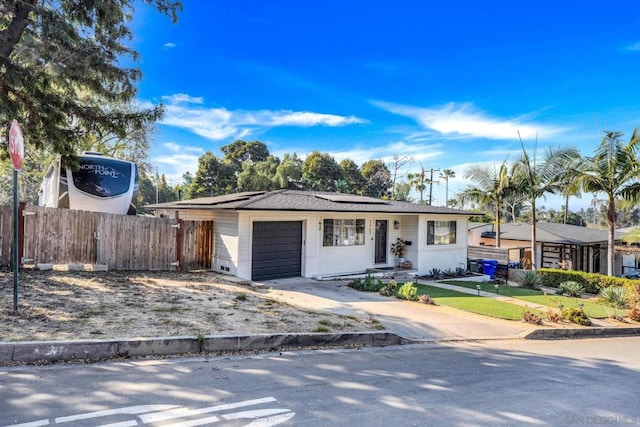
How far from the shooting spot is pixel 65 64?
8.62 m

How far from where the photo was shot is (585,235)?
2319 centimetres

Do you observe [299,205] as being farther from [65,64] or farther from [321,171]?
[321,171]

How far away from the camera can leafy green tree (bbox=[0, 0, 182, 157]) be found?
8562mm

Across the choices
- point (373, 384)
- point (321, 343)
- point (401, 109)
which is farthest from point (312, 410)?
point (401, 109)

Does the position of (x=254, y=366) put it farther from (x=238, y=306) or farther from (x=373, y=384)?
(x=238, y=306)

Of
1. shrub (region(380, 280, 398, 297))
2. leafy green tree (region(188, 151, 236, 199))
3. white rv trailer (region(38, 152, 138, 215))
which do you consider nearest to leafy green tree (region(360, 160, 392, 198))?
leafy green tree (region(188, 151, 236, 199))

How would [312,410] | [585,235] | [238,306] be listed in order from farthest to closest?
[585,235] < [238,306] < [312,410]

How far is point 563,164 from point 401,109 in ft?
44.0

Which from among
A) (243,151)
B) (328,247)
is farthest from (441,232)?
(243,151)

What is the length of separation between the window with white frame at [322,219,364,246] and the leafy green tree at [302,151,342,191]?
114ft

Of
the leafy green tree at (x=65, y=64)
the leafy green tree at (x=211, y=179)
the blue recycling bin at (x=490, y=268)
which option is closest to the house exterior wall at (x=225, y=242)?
the leafy green tree at (x=65, y=64)

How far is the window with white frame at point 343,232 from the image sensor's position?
14.2m

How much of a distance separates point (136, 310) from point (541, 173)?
61.4 ft

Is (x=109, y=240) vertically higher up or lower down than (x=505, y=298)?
higher up
